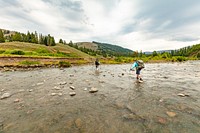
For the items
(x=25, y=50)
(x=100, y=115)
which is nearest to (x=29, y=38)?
(x=25, y=50)

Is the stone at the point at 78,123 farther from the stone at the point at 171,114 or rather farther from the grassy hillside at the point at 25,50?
the grassy hillside at the point at 25,50

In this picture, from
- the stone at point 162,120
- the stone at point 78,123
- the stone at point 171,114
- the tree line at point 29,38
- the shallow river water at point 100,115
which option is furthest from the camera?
the tree line at point 29,38

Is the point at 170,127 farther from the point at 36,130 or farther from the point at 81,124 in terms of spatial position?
the point at 36,130

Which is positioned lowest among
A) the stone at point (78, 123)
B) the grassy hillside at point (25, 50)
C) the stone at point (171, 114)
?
the stone at point (78, 123)

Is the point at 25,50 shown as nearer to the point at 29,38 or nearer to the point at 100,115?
the point at 29,38

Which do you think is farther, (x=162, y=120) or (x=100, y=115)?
(x=100, y=115)

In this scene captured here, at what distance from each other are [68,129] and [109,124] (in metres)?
1.73

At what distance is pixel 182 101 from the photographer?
8430mm

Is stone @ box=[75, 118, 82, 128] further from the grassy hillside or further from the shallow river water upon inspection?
the grassy hillside

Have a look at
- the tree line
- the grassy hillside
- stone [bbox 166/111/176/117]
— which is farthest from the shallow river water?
the tree line

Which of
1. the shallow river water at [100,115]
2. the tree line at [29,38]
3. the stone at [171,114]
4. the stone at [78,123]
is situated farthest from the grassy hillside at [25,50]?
the stone at [171,114]

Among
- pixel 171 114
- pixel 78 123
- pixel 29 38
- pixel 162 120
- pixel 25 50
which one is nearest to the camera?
pixel 78 123

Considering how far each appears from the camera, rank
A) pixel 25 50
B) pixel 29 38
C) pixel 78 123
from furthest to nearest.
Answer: pixel 29 38 < pixel 25 50 < pixel 78 123

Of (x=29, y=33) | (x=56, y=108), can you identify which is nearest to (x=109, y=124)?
(x=56, y=108)
